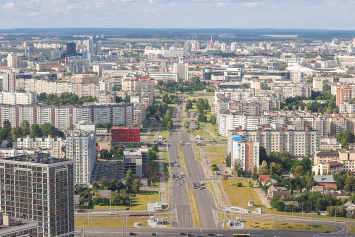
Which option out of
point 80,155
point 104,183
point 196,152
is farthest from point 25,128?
point 104,183

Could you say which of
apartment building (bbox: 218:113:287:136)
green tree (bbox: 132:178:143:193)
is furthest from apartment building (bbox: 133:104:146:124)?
green tree (bbox: 132:178:143:193)

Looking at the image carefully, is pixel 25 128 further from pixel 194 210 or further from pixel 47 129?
pixel 194 210

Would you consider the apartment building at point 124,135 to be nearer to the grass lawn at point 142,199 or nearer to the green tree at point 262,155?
the green tree at point 262,155

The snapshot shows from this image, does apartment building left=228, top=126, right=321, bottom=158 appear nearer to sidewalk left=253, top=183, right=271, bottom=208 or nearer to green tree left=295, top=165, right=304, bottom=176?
green tree left=295, top=165, right=304, bottom=176

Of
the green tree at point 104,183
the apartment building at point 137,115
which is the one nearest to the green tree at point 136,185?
the green tree at point 104,183

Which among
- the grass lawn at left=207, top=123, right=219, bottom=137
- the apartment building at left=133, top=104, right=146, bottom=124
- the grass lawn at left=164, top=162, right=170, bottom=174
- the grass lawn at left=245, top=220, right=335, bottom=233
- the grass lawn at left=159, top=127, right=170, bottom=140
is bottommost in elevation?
the grass lawn at left=245, top=220, right=335, bottom=233

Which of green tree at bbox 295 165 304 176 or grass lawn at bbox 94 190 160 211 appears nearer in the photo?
grass lawn at bbox 94 190 160 211

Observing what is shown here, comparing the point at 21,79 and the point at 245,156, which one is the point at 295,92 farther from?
the point at 245,156

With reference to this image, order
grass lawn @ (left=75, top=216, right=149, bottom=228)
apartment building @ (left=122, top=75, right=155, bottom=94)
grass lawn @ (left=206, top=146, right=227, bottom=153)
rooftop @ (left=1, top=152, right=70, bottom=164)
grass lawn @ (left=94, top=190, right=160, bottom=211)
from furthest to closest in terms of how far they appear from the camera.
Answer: apartment building @ (left=122, top=75, right=155, bottom=94) < grass lawn @ (left=206, top=146, right=227, bottom=153) < grass lawn @ (left=94, top=190, right=160, bottom=211) < grass lawn @ (left=75, top=216, right=149, bottom=228) < rooftop @ (left=1, top=152, right=70, bottom=164)

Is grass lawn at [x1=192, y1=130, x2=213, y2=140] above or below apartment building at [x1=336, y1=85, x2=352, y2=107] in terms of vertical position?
below
